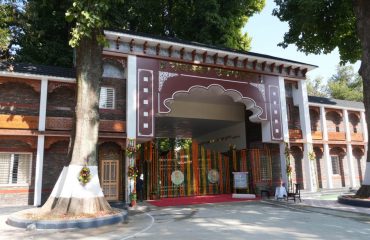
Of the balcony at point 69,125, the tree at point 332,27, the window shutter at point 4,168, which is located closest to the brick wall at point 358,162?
the tree at point 332,27

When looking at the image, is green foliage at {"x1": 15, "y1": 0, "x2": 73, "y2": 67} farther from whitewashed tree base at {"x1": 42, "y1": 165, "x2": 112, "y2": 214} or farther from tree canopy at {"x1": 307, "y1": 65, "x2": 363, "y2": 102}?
tree canopy at {"x1": 307, "y1": 65, "x2": 363, "y2": 102}

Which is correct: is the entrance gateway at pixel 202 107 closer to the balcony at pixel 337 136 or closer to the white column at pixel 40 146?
the white column at pixel 40 146

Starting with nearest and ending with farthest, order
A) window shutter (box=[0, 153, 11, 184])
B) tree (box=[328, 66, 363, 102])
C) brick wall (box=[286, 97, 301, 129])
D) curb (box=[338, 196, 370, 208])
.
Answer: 1. curb (box=[338, 196, 370, 208])
2. window shutter (box=[0, 153, 11, 184])
3. brick wall (box=[286, 97, 301, 129])
4. tree (box=[328, 66, 363, 102])

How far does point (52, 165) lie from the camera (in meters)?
14.8

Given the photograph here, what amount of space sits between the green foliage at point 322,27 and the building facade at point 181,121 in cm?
149

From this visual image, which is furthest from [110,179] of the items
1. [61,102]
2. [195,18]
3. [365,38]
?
[195,18]

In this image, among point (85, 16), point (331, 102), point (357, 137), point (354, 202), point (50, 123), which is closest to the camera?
point (85, 16)

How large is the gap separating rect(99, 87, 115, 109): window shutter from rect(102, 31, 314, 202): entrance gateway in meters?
0.96

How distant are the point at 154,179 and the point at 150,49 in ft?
22.6

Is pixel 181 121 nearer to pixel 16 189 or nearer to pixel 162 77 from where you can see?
pixel 162 77

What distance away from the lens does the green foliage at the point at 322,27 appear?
16.8m

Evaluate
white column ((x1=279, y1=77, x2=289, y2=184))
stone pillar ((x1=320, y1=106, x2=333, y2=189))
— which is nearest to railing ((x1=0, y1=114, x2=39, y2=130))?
white column ((x1=279, y1=77, x2=289, y2=184))

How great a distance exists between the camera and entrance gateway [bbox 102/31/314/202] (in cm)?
1544

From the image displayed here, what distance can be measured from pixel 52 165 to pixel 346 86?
44.7m
